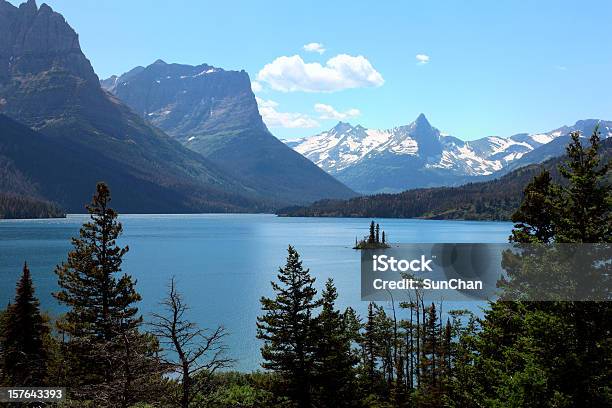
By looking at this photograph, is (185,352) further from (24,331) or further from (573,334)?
(24,331)

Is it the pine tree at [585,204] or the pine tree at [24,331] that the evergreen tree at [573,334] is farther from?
the pine tree at [24,331]

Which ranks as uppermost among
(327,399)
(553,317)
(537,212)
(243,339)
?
(537,212)

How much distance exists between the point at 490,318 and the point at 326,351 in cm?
1123

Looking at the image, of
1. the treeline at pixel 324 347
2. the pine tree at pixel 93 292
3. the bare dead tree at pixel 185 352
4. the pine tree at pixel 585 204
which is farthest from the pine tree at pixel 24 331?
the pine tree at pixel 585 204

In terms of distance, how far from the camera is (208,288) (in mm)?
124188

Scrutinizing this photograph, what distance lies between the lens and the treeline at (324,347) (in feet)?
72.3

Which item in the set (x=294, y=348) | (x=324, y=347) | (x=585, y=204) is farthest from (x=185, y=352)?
(x=585, y=204)

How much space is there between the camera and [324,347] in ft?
114

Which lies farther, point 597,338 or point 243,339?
point 243,339

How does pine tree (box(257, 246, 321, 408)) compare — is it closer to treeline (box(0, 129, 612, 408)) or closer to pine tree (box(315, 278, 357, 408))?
treeline (box(0, 129, 612, 408))

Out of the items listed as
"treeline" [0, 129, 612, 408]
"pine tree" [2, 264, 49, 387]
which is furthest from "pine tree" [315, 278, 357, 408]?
"pine tree" [2, 264, 49, 387]

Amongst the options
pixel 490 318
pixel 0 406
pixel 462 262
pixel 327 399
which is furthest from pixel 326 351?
pixel 462 262

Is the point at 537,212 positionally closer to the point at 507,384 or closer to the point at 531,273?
the point at 531,273

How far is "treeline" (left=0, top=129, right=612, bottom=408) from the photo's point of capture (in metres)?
22.0
